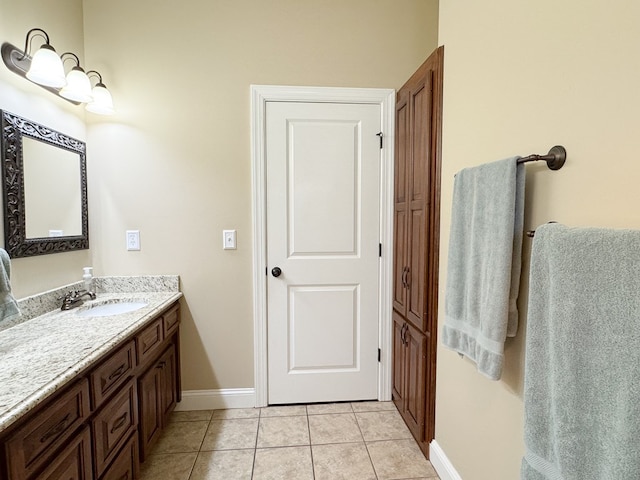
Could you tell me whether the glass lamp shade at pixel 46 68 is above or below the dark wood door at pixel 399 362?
above

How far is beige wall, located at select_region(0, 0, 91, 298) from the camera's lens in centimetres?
144

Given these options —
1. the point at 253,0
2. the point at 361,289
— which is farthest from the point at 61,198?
the point at 361,289

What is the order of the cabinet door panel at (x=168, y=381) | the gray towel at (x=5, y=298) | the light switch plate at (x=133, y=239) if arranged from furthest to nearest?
1. the light switch plate at (x=133, y=239)
2. the cabinet door panel at (x=168, y=381)
3. the gray towel at (x=5, y=298)

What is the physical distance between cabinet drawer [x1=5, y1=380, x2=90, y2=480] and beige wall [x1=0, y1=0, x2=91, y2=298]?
78cm

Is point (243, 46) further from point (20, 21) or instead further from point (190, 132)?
point (20, 21)

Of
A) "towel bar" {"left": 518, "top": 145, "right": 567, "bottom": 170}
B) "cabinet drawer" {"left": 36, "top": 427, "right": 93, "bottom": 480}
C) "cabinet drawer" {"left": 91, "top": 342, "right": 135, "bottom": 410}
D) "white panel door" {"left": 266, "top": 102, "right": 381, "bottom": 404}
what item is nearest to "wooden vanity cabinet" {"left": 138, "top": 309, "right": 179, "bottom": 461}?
"cabinet drawer" {"left": 91, "top": 342, "right": 135, "bottom": 410}

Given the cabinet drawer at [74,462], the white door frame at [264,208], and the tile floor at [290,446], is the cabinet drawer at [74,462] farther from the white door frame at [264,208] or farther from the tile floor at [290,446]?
the white door frame at [264,208]

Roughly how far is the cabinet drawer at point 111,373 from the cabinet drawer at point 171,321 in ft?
1.27

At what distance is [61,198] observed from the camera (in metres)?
1.75

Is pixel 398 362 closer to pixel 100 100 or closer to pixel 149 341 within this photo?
pixel 149 341

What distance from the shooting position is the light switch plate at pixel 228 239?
6.78 feet

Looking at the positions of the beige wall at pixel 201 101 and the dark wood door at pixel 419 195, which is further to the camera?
the beige wall at pixel 201 101

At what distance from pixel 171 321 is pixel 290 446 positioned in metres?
1.01

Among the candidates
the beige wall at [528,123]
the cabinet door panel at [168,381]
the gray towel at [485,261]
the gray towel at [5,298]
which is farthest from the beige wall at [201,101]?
the gray towel at [485,261]
